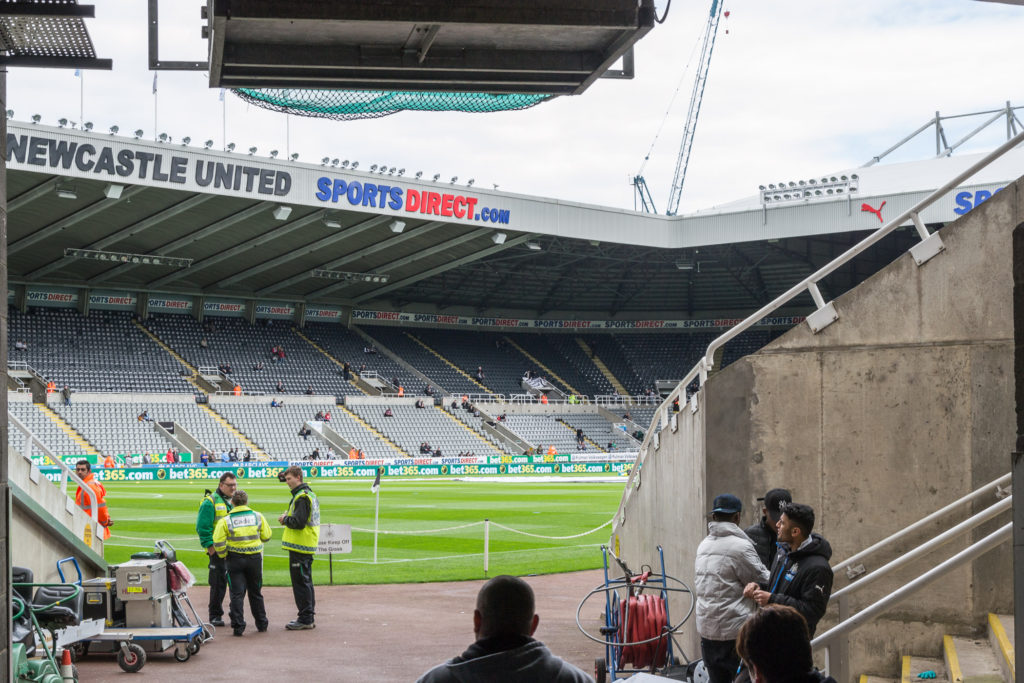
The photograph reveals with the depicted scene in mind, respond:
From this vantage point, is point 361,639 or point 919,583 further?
point 361,639

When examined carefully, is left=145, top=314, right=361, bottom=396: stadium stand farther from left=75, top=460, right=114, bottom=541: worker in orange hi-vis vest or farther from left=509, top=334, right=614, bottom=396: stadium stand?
left=75, top=460, right=114, bottom=541: worker in orange hi-vis vest

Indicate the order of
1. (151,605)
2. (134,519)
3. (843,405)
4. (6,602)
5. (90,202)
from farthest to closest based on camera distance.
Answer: (90,202) → (134,519) → (151,605) → (843,405) → (6,602)

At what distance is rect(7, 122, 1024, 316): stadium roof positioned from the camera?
43.1 metres

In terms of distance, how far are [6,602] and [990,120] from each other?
60.8 metres

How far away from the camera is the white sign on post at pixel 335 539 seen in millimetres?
16672

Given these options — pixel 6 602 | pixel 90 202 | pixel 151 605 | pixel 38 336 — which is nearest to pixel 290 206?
pixel 90 202

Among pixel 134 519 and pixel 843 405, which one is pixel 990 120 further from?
pixel 843 405

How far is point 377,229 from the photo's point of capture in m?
53.3

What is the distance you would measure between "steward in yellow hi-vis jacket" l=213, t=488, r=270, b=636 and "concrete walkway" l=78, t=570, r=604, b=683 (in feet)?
1.38

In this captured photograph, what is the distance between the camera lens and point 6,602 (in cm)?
564

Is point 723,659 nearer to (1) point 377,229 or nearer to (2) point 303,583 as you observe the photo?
(2) point 303,583

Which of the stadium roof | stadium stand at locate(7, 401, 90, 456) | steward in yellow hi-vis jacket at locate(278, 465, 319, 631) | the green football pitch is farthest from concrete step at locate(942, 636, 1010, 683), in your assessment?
stadium stand at locate(7, 401, 90, 456)

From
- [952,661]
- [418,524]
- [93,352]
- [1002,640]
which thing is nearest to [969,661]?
[952,661]

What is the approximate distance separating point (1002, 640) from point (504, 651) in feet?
17.6
